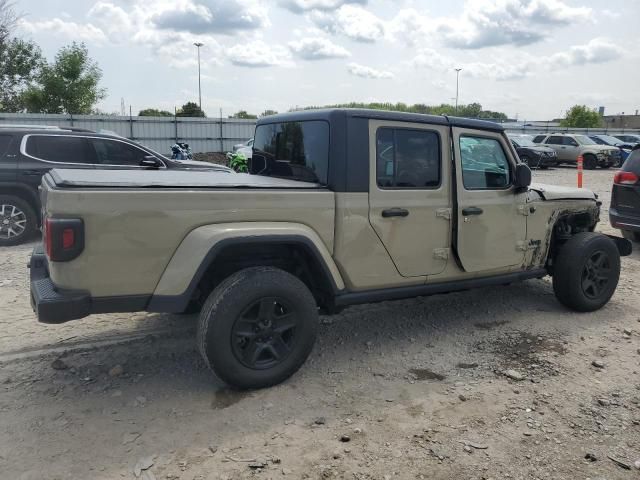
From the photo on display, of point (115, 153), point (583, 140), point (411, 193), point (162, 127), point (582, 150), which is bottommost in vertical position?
point (411, 193)

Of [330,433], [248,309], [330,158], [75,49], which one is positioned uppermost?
[75,49]

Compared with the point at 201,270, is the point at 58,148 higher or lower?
higher

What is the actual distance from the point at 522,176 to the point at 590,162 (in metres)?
24.1

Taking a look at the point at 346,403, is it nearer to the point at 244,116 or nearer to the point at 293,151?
the point at 293,151

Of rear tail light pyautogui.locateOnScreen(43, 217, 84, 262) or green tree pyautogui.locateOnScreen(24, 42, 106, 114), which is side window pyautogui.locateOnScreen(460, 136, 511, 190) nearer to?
rear tail light pyautogui.locateOnScreen(43, 217, 84, 262)

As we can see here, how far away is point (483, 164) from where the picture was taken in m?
4.54

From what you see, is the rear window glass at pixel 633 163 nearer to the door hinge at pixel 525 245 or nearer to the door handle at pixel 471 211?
the door hinge at pixel 525 245

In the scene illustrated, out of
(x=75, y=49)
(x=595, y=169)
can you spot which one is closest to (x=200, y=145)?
(x=75, y=49)

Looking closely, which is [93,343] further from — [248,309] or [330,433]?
[330,433]

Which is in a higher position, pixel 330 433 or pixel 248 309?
pixel 248 309

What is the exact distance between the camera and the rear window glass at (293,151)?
3.90 meters

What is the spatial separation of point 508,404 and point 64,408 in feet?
9.38

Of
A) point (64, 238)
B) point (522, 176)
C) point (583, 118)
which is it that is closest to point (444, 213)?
point (522, 176)

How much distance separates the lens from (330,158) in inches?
149
